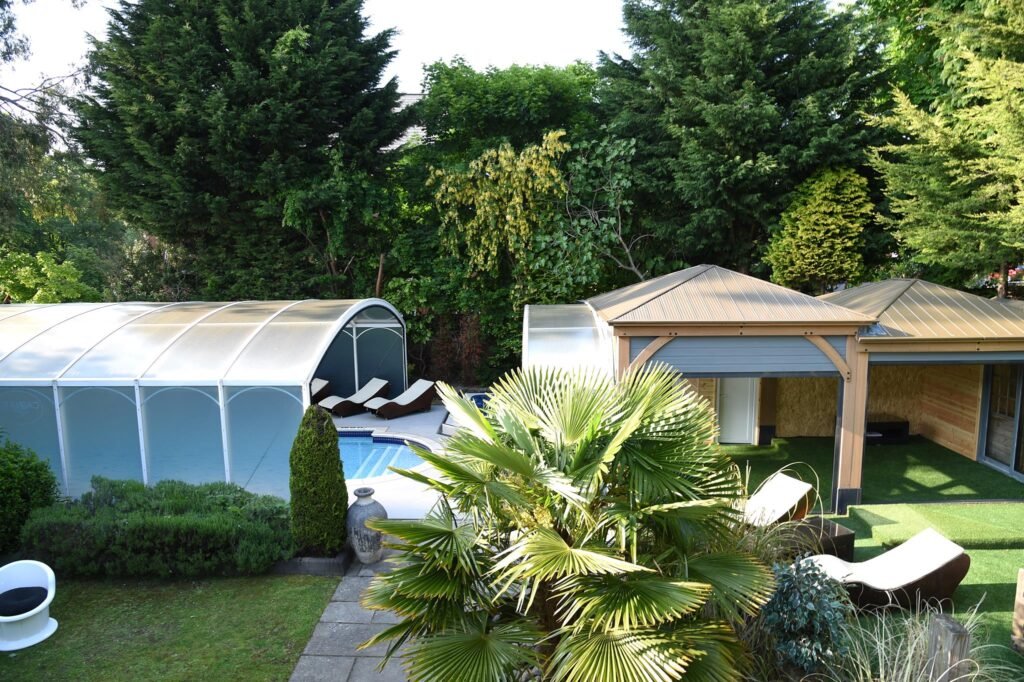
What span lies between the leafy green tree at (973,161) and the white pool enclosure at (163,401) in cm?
1092

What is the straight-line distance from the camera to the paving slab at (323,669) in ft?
18.4

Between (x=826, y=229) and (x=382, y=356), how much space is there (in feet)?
35.2

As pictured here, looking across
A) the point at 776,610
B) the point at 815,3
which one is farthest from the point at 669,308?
the point at 815,3

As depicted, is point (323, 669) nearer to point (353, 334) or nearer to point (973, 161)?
point (353, 334)

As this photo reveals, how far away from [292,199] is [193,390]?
291 inches

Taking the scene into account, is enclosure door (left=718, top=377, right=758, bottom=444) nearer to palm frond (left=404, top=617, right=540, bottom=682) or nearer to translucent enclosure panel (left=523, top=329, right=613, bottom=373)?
translucent enclosure panel (left=523, top=329, right=613, bottom=373)

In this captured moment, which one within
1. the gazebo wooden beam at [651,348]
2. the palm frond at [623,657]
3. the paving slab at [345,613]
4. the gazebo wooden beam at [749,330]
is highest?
the gazebo wooden beam at [749,330]

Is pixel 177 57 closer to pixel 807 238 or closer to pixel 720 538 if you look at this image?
pixel 807 238

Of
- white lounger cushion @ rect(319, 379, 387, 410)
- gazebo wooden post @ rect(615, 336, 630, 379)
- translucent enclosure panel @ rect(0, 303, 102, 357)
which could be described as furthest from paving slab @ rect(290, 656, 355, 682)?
white lounger cushion @ rect(319, 379, 387, 410)

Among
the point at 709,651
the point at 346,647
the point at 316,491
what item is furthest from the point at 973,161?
the point at 346,647

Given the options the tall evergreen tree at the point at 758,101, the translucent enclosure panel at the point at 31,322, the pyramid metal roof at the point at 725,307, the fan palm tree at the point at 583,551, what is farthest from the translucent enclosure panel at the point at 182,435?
the tall evergreen tree at the point at 758,101

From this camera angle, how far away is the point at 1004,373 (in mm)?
11180

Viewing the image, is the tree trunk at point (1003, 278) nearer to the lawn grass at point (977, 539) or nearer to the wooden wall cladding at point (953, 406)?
the wooden wall cladding at point (953, 406)

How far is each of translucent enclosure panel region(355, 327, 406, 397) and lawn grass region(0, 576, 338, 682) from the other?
29.4ft
